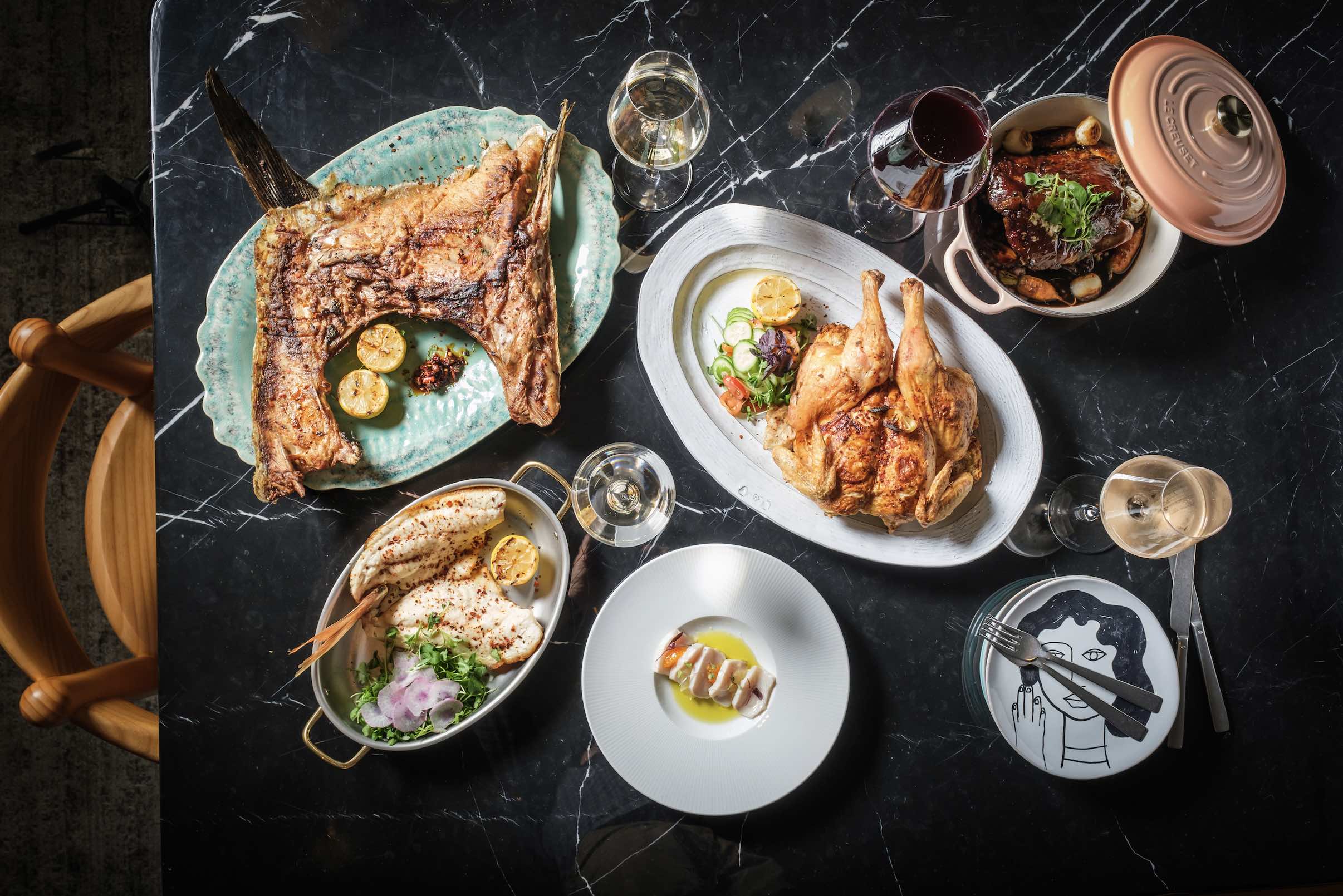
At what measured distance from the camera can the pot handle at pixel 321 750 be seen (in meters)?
2.24

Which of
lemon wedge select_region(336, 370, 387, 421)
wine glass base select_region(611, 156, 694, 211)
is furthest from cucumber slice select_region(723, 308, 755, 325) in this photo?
lemon wedge select_region(336, 370, 387, 421)

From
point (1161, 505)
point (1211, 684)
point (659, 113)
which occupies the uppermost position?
point (659, 113)

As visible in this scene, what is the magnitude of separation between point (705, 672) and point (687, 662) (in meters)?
0.06

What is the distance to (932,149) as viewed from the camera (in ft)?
6.52

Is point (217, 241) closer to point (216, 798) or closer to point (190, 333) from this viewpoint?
point (190, 333)

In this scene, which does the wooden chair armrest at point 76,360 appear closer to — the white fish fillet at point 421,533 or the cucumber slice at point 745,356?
the white fish fillet at point 421,533

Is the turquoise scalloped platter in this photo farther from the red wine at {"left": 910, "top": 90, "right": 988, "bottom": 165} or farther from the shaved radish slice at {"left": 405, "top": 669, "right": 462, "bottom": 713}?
the red wine at {"left": 910, "top": 90, "right": 988, "bottom": 165}

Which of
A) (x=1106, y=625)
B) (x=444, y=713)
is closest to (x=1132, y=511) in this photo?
(x=1106, y=625)

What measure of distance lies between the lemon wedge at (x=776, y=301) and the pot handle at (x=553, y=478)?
770 mm

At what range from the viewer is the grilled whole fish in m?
2.17

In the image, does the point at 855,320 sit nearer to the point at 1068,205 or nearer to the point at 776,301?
the point at 776,301

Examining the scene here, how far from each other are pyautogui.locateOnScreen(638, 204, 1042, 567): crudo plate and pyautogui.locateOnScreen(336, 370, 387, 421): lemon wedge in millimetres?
775

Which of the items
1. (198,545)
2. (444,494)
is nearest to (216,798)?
(198,545)

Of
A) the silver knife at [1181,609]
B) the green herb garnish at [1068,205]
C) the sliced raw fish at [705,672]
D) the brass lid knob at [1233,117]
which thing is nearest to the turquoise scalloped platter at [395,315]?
the sliced raw fish at [705,672]
